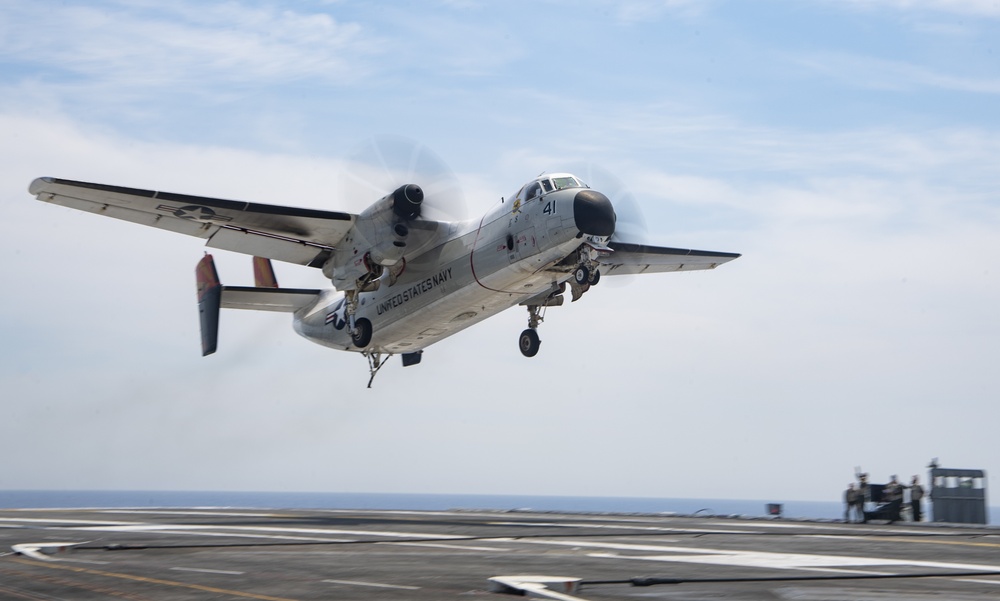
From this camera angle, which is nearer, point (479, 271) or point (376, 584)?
point (376, 584)

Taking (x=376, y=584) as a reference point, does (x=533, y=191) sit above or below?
above

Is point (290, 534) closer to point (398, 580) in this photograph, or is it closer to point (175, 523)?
point (175, 523)

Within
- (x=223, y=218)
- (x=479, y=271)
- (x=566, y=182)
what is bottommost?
(x=479, y=271)

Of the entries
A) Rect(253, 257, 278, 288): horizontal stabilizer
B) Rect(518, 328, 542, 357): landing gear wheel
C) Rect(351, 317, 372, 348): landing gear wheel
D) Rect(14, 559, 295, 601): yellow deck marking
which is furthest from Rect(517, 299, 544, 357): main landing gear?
Rect(14, 559, 295, 601): yellow deck marking

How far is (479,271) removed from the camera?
92.1 ft

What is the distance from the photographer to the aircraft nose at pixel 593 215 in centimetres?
2491

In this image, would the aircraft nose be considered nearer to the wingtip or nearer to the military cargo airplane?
the military cargo airplane

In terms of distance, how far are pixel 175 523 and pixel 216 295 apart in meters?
10.4

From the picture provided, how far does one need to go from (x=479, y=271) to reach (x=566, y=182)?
3.84 meters

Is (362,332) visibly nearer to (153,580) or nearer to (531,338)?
(531,338)

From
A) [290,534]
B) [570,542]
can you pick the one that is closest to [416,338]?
[290,534]

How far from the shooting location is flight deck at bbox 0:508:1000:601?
1101 cm

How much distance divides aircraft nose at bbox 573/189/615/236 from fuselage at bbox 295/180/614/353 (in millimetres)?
26

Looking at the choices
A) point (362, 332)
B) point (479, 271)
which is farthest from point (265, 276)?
point (479, 271)
